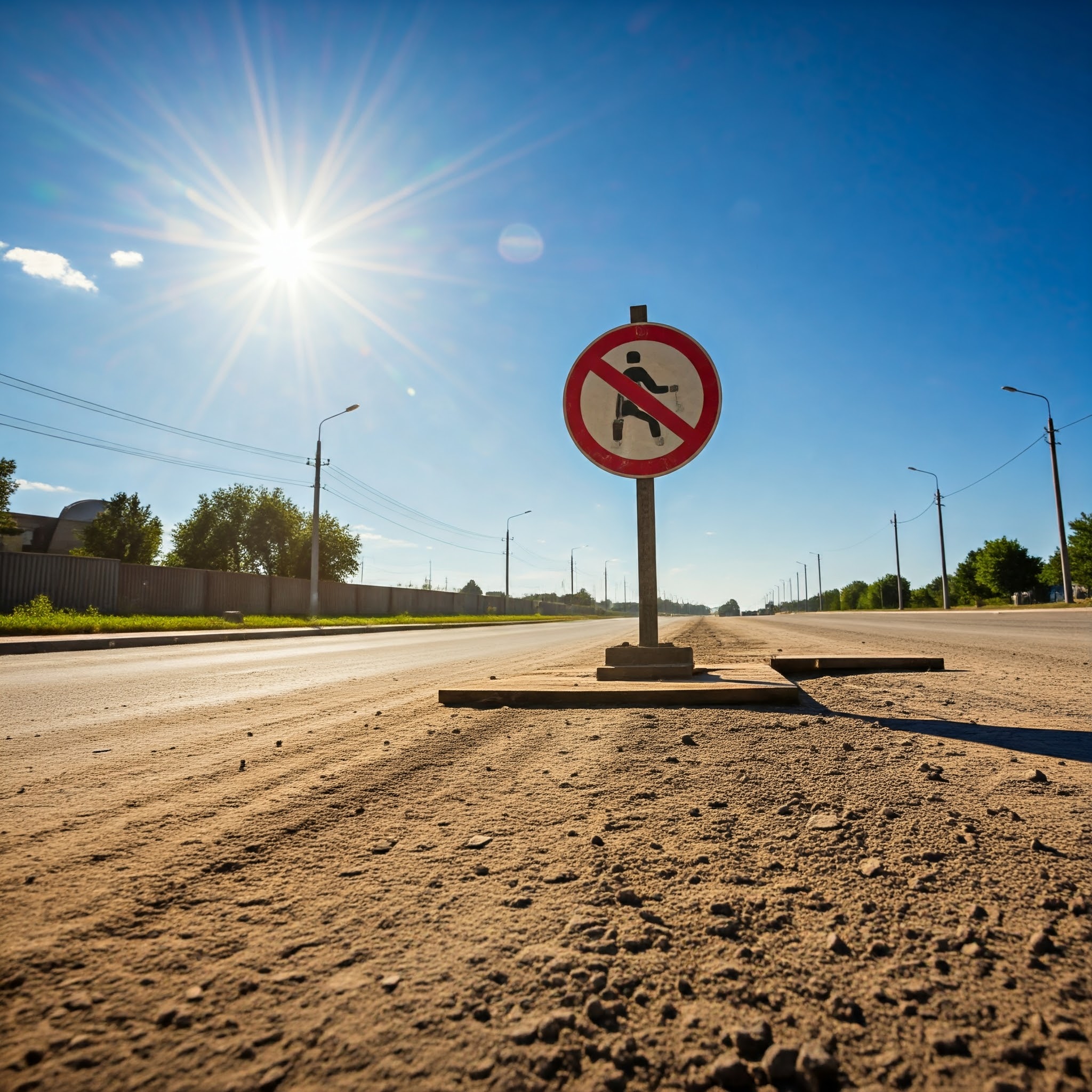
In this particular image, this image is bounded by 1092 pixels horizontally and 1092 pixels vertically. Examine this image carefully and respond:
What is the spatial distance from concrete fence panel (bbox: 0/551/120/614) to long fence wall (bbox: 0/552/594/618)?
0.02 metres

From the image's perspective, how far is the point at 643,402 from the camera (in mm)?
4188

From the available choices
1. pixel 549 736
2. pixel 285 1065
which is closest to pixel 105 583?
pixel 549 736

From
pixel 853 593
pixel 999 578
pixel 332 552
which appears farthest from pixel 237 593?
pixel 853 593

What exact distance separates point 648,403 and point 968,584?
305ft

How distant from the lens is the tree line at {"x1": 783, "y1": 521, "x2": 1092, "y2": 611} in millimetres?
50969

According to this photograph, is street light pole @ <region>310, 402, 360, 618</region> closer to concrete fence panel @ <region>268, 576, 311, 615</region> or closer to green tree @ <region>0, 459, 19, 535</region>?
concrete fence panel @ <region>268, 576, 311, 615</region>

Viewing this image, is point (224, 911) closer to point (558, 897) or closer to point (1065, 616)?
point (558, 897)

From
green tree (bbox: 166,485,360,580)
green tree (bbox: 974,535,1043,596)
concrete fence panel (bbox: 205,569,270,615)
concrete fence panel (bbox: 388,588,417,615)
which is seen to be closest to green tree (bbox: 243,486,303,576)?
A: green tree (bbox: 166,485,360,580)

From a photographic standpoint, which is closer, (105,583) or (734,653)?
(734,653)

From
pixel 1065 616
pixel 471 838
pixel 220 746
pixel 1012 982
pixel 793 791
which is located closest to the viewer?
pixel 1012 982

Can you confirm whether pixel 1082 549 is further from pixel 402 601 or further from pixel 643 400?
pixel 643 400

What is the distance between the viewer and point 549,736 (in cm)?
299

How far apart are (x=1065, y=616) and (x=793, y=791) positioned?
86.0 ft

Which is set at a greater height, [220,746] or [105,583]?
[105,583]
